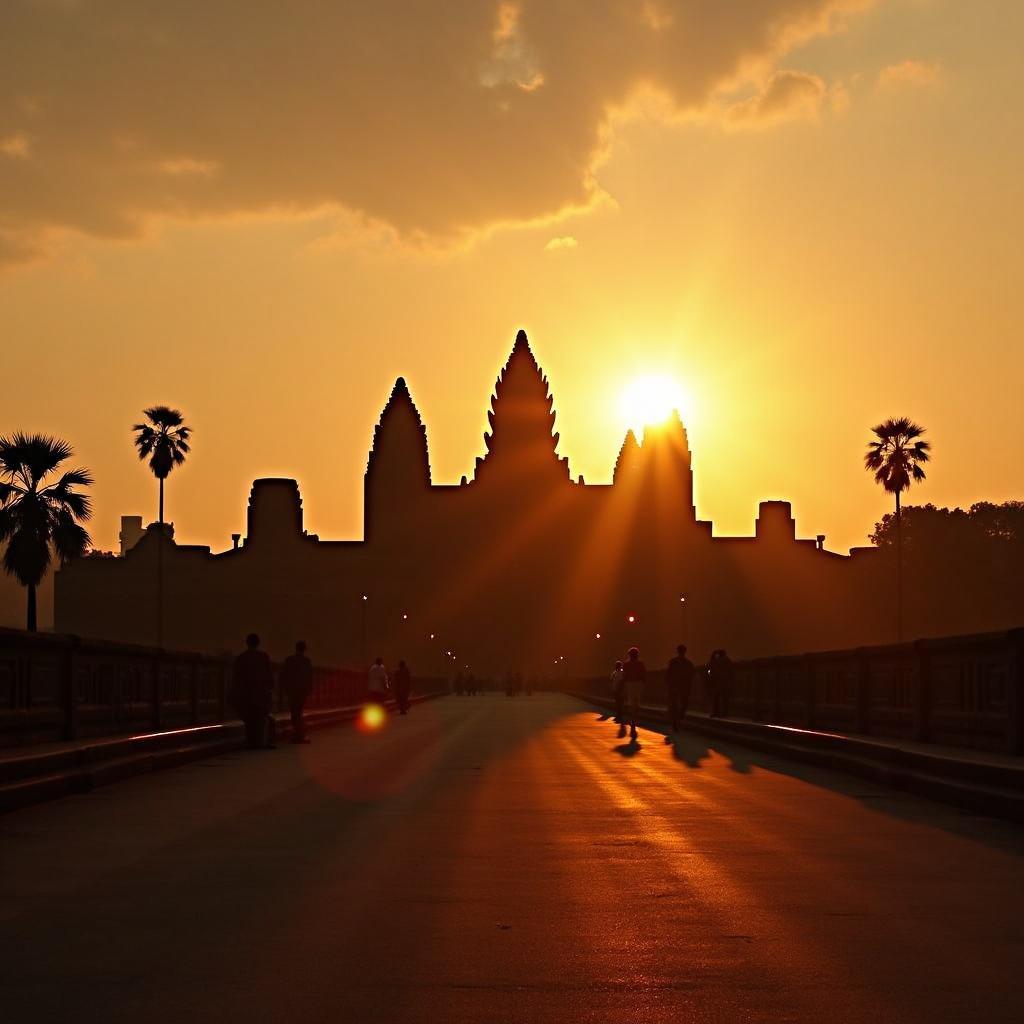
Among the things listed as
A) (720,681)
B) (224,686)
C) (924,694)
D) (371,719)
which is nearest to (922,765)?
(924,694)

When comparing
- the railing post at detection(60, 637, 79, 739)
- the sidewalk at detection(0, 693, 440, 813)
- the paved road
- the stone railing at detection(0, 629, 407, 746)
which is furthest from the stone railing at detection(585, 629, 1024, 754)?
the railing post at detection(60, 637, 79, 739)

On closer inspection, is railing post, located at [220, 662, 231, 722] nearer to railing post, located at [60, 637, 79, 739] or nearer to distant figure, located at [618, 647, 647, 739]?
distant figure, located at [618, 647, 647, 739]

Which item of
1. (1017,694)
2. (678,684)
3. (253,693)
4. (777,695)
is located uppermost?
(1017,694)

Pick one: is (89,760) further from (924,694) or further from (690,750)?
(690,750)

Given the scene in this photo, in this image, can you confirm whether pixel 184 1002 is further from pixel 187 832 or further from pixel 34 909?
pixel 187 832

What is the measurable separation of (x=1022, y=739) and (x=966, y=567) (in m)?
129

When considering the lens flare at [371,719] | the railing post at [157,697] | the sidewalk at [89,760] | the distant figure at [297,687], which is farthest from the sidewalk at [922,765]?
the lens flare at [371,719]

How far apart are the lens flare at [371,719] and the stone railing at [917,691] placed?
1169cm

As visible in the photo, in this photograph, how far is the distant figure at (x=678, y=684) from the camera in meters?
37.8

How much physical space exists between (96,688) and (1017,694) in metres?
12.8

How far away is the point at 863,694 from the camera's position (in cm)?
2533

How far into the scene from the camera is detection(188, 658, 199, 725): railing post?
29625 millimetres

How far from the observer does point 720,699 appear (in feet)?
130

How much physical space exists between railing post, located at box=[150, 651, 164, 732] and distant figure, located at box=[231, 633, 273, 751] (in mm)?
1493
